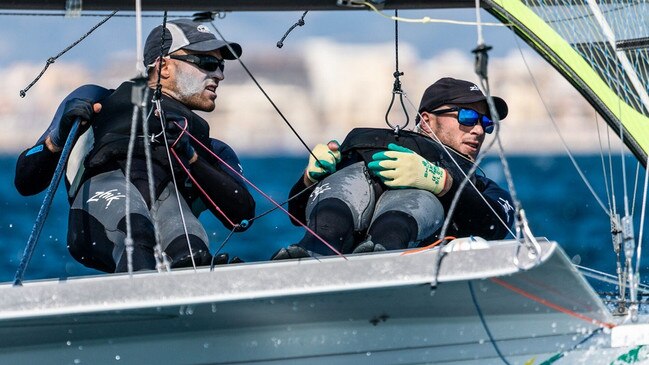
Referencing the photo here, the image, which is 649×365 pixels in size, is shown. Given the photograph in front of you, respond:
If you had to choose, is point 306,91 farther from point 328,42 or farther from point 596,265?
point 596,265

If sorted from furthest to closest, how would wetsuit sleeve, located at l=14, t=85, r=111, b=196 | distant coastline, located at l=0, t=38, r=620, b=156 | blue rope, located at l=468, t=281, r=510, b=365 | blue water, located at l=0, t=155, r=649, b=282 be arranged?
distant coastline, located at l=0, t=38, r=620, b=156 → blue water, located at l=0, t=155, r=649, b=282 → wetsuit sleeve, located at l=14, t=85, r=111, b=196 → blue rope, located at l=468, t=281, r=510, b=365

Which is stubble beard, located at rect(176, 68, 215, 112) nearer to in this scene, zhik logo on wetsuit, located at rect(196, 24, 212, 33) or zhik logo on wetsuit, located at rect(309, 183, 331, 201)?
zhik logo on wetsuit, located at rect(196, 24, 212, 33)

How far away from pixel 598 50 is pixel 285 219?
7200 mm


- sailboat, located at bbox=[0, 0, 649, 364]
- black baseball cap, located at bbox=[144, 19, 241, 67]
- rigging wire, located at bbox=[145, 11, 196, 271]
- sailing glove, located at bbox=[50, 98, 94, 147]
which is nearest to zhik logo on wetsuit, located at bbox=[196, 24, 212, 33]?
A: black baseball cap, located at bbox=[144, 19, 241, 67]

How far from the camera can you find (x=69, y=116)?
13.5 feet

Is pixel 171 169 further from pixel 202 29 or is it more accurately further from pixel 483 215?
pixel 483 215

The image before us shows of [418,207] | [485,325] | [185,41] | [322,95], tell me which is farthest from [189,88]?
[322,95]

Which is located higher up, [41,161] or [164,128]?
[164,128]

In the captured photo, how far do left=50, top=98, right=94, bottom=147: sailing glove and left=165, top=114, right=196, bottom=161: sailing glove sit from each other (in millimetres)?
238

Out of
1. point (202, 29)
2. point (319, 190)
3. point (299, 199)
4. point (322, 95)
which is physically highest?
point (202, 29)

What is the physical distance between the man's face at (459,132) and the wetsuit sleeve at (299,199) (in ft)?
1.56

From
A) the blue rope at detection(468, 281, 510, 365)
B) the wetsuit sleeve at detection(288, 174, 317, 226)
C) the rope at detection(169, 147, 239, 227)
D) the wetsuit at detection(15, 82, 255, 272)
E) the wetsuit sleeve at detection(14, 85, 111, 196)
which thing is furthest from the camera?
the wetsuit sleeve at detection(288, 174, 317, 226)

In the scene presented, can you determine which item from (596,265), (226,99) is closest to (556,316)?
(596,265)

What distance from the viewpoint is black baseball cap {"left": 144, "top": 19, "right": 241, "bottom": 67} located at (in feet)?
14.5
